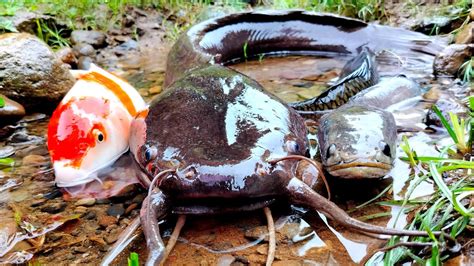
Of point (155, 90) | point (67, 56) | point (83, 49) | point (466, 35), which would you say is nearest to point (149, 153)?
point (155, 90)

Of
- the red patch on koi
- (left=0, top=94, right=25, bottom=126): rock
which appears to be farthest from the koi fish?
(left=0, top=94, right=25, bottom=126): rock

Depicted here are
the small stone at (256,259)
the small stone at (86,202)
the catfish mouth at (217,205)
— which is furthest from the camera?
the small stone at (86,202)

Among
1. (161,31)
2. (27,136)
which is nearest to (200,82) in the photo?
(27,136)

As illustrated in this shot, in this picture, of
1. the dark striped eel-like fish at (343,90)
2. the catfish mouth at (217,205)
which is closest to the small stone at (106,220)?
the catfish mouth at (217,205)

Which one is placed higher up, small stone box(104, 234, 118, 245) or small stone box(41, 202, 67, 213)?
small stone box(104, 234, 118, 245)

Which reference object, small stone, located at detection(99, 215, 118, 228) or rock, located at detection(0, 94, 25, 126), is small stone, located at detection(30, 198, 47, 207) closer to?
small stone, located at detection(99, 215, 118, 228)

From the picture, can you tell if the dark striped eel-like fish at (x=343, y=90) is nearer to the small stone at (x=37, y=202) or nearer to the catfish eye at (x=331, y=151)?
the catfish eye at (x=331, y=151)

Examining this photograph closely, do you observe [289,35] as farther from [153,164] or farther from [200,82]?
[153,164]
